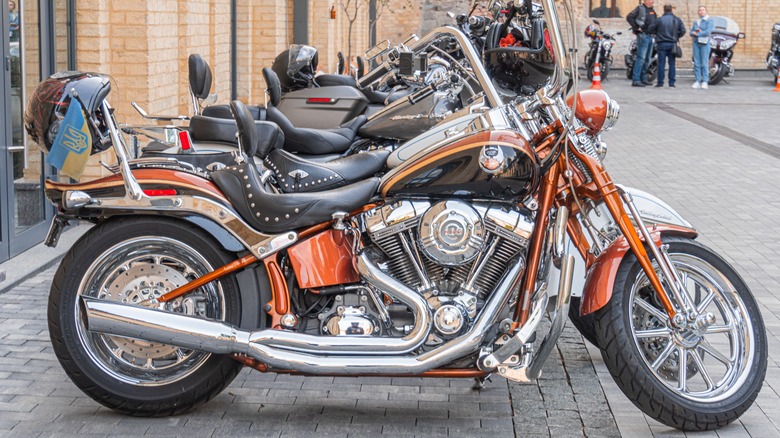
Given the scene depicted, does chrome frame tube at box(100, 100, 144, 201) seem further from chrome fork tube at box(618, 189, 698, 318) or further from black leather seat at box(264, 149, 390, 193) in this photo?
chrome fork tube at box(618, 189, 698, 318)

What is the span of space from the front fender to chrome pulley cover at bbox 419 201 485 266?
0.45m

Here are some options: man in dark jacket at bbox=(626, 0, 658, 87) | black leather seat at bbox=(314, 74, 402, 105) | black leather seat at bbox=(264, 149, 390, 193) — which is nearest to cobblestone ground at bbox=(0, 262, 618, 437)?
black leather seat at bbox=(264, 149, 390, 193)

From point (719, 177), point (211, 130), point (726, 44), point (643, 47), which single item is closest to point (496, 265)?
point (211, 130)

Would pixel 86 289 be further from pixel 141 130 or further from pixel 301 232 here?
pixel 141 130

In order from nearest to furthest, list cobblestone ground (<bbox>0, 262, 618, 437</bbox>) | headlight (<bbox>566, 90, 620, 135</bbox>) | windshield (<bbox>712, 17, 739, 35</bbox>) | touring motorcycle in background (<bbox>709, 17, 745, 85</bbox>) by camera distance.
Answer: cobblestone ground (<bbox>0, 262, 618, 437</bbox>)
headlight (<bbox>566, 90, 620, 135</bbox>)
touring motorcycle in background (<bbox>709, 17, 745, 85</bbox>)
windshield (<bbox>712, 17, 739, 35</bbox>)

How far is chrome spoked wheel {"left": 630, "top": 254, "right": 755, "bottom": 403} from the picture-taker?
4488mm

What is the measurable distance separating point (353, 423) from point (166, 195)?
110cm

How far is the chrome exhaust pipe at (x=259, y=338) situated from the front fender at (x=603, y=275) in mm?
297

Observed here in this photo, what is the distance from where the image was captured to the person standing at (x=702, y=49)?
86.4ft

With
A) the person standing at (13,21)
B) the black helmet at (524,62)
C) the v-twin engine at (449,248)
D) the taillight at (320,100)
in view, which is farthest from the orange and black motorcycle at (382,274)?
the taillight at (320,100)

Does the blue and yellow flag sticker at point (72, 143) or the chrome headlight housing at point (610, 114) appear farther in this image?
the chrome headlight housing at point (610, 114)

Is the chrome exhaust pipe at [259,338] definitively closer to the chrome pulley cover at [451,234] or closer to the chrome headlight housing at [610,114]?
the chrome pulley cover at [451,234]

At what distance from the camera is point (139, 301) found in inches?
176

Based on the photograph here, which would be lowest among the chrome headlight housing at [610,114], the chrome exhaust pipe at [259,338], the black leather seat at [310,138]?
the chrome exhaust pipe at [259,338]
